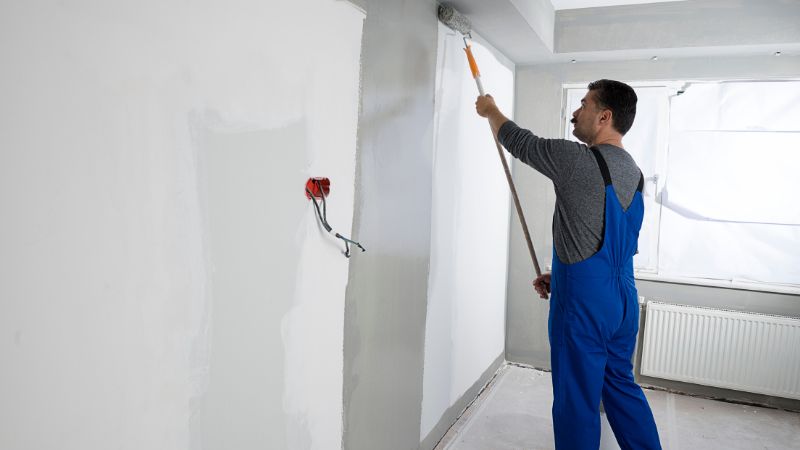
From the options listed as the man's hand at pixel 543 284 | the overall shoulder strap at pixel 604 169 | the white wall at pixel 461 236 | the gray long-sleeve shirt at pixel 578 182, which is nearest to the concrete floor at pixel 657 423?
the white wall at pixel 461 236

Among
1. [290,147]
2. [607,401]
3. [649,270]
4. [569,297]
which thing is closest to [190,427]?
[290,147]

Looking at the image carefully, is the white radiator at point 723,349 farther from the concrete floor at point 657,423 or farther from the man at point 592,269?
the man at point 592,269

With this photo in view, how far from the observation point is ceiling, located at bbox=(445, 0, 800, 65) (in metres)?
2.65

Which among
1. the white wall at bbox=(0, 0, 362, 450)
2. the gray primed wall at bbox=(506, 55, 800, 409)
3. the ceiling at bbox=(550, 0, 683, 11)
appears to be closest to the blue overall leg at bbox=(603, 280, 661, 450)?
the white wall at bbox=(0, 0, 362, 450)

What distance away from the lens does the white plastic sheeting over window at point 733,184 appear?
2953 mm

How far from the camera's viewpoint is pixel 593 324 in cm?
186

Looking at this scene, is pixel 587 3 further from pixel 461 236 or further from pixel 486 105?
pixel 461 236

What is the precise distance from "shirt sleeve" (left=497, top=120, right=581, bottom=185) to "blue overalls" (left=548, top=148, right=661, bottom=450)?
0.09 m

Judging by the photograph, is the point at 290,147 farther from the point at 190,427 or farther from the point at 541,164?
the point at 541,164

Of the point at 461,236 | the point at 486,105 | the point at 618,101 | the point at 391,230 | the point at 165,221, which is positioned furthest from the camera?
the point at 461,236

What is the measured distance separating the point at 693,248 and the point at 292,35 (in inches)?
112

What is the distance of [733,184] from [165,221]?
10.3ft

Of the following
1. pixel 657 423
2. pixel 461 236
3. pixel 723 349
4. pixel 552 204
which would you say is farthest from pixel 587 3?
pixel 657 423

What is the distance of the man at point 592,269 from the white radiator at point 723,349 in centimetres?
129
